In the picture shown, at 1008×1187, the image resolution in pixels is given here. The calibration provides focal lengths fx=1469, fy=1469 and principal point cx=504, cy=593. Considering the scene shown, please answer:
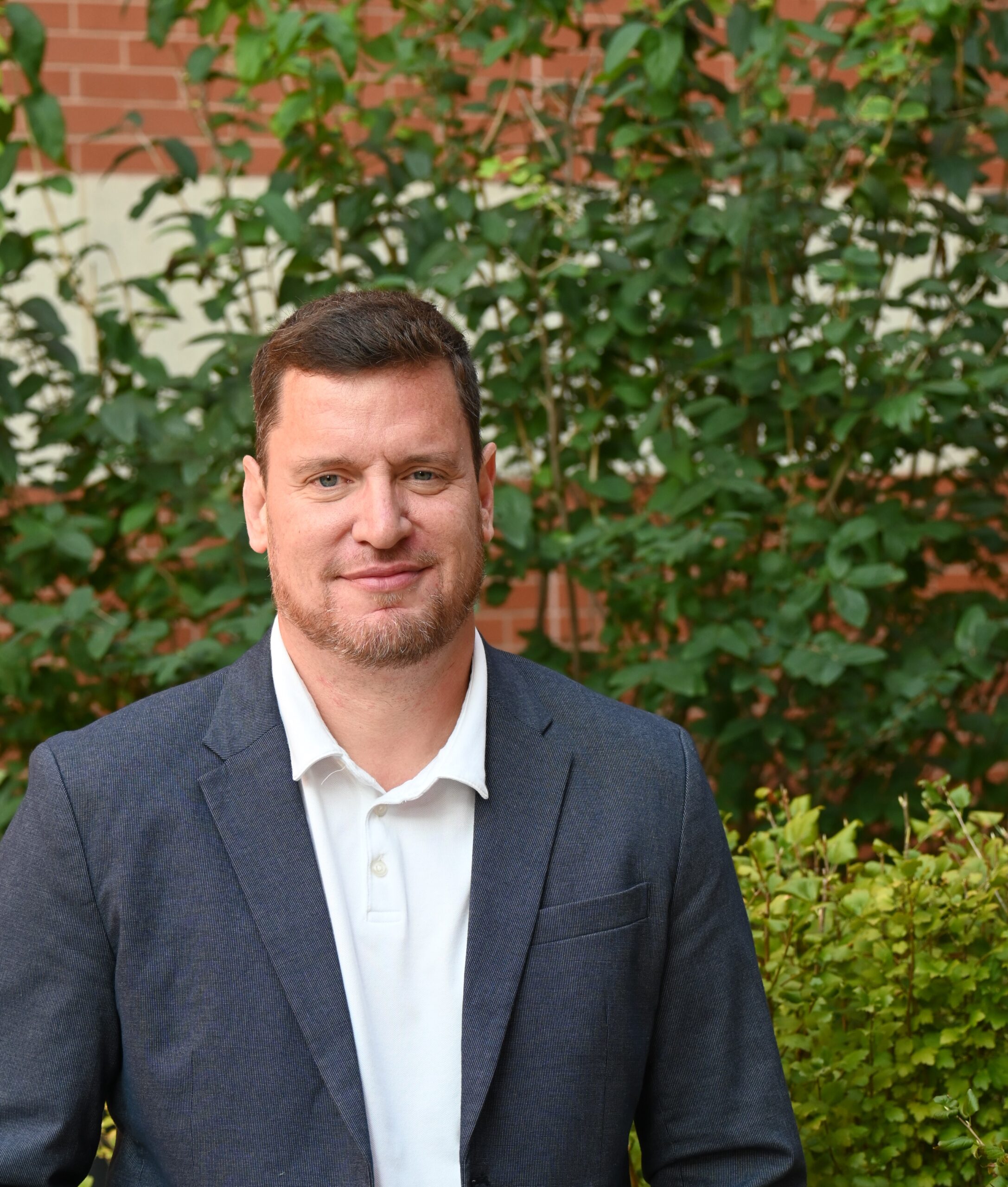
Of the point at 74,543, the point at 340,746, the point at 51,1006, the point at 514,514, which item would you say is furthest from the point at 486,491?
the point at 74,543

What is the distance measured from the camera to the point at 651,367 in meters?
3.74

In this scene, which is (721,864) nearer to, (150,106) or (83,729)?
(83,729)

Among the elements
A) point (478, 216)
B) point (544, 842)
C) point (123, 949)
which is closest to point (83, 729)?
point (123, 949)

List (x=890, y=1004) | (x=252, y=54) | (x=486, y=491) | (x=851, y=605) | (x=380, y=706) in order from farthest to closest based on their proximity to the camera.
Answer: (x=252, y=54), (x=851, y=605), (x=890, y=1004), (x=486, y=491), (x=380, y=706)

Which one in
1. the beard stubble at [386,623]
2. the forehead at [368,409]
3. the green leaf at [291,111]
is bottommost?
the beard stubble at [386,623]

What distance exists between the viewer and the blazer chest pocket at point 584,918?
1.73m

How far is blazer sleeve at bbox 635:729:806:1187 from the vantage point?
178cm

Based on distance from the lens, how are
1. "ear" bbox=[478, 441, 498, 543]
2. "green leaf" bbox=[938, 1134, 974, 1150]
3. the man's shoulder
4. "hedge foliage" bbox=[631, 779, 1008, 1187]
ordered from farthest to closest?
"hedge foliage" bbox=[631, 779, 1008, 1187] → "ear" bbox=[478, 441, 498, 543] → "green leaf" bbox=[938, 1134, 974, 1150] → the man's shoulder

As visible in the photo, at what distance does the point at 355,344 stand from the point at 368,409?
8 cm

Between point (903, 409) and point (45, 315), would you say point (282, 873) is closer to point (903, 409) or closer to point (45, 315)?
point (903, 409)

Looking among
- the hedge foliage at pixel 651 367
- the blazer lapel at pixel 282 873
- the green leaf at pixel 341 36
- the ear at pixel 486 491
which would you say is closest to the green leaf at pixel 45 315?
the hedge foliage at pixel 651 367

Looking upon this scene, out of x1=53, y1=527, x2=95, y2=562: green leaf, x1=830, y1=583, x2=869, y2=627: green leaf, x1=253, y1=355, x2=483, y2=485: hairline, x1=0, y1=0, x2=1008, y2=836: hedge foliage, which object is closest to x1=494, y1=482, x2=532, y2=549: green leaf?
x1=0, y1=0, x2=1008, y2=836: hedge foliage

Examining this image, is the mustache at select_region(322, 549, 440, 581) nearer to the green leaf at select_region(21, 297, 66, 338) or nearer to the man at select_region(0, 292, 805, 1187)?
the man at select_region(0, 292, 805, 1187)

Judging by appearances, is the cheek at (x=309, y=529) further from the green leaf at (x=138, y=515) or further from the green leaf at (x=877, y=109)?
the green leaf at (x=877, y=109)
